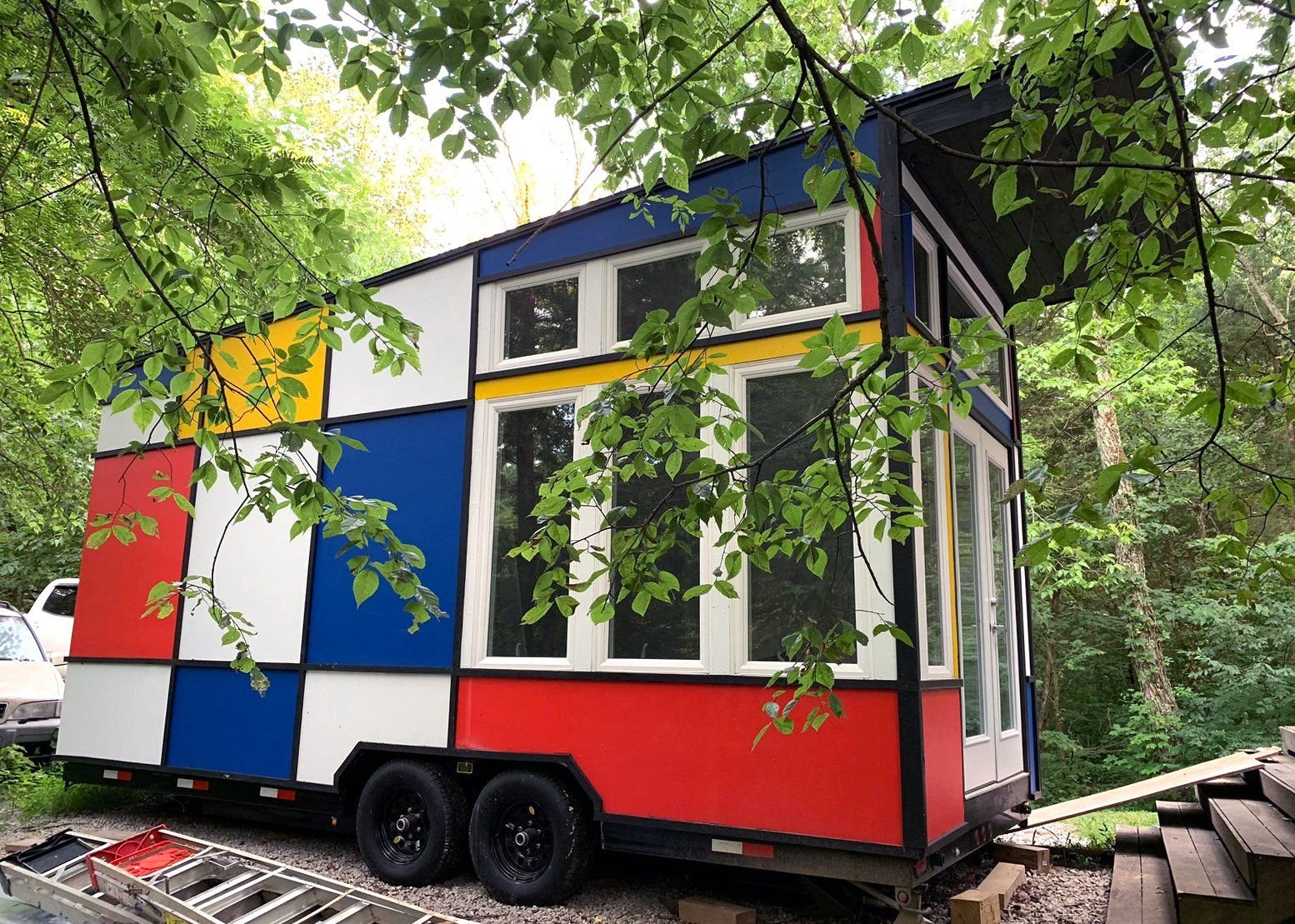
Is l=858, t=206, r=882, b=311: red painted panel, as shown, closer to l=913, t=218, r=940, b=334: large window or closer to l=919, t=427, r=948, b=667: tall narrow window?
l=913, t=218, r=940, b=334: large window

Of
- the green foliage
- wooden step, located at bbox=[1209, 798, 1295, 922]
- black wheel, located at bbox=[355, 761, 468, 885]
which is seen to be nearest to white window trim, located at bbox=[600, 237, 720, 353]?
black wheel, located at bbox=[355, 761, 468, 885]

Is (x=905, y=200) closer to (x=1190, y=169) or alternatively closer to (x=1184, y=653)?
(x=1190, y=169)

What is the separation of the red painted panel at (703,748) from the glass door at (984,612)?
0.88 meters

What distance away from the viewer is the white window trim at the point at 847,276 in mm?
4332

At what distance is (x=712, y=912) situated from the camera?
4258 mm

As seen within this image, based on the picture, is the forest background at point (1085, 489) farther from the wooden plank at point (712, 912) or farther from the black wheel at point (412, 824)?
the wooden plank at point (712, 912)

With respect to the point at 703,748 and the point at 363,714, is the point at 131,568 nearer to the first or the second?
the point at 363,714

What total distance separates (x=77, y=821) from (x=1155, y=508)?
11517 mm

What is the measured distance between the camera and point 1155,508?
11.0 m

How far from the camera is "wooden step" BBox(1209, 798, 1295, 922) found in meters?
3.59

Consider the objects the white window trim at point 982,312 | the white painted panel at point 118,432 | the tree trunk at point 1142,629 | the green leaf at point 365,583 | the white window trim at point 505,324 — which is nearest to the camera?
the green leaf at point 365,583

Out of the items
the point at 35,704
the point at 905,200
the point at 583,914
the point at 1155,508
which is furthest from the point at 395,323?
the point at 1155,508

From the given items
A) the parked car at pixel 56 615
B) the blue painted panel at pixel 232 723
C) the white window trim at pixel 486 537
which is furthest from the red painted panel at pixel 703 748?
the parked car at pixel 56 615

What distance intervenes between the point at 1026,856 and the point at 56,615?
13.4 metres
